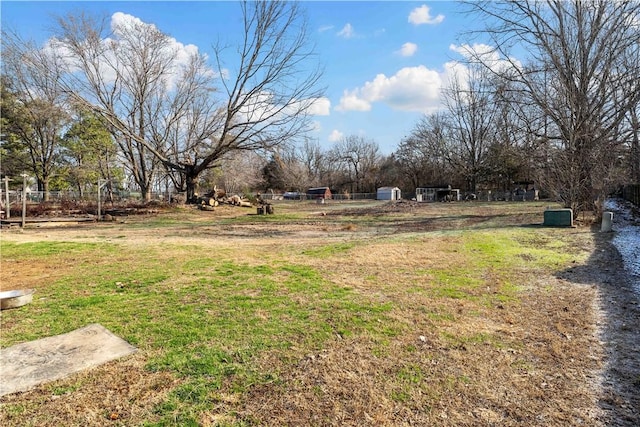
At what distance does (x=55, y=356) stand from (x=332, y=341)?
226 centimetres

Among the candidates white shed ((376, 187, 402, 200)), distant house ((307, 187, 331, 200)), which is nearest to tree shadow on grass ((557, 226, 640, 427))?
white shed ((376, 187, 402, 200))

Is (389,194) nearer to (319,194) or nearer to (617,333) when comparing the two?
(319,194)

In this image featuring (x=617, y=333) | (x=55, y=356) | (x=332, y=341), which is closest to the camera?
(x=55, y=356)

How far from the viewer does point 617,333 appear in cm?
359

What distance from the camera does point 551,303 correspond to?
4.58 metres

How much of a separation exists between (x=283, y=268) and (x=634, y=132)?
15529 mm

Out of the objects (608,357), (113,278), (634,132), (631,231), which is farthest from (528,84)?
(113,278)

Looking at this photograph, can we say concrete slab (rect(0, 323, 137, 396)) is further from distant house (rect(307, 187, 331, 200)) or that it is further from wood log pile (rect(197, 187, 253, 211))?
distant house (rect(307, 187, 331, 200))

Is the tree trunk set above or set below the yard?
above

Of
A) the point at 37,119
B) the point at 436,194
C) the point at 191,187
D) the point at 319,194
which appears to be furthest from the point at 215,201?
the point at 319,194

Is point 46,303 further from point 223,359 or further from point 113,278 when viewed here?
point 223,359

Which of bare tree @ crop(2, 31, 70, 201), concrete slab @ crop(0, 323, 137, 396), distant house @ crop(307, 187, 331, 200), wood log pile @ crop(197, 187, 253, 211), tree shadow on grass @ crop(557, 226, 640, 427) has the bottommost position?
tree shadow on grass @ crop(557, 226, 640, 427)

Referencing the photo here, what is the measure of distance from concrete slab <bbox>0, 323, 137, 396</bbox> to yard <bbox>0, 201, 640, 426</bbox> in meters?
0.12

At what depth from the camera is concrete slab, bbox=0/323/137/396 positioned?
2654 millimetres
